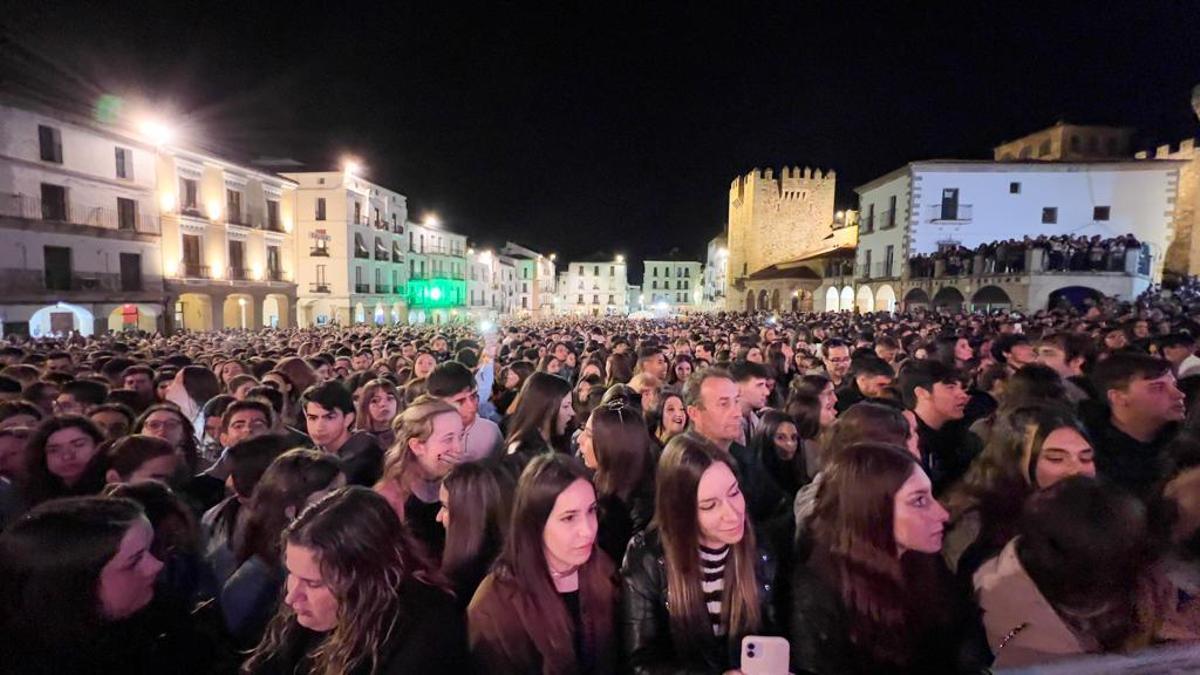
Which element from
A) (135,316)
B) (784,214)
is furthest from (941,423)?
(784,214)

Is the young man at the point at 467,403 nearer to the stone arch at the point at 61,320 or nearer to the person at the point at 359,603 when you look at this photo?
the person at the point at 359,603

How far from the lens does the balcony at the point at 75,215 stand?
22.7 metres

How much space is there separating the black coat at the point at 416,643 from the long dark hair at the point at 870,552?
1.38 meters

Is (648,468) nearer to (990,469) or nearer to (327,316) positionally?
(990,469)

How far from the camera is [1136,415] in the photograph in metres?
4.36

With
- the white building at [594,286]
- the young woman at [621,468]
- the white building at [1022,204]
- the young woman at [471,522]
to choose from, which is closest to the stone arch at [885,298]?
the white building at [1022,204]

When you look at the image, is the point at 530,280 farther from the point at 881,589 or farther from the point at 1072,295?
the point at 881,589

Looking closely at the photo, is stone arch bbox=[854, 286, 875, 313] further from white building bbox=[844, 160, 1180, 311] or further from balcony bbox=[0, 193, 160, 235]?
balcony bbox=[0, 193, 160, 235]

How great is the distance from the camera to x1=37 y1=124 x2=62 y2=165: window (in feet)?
76.9

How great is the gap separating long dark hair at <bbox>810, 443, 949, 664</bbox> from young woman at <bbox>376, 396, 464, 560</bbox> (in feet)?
6.35

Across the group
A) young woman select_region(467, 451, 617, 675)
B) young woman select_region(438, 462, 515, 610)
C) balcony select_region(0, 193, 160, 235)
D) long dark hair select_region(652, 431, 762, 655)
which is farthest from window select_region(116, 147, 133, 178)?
long dark hair select_region(652, 431, 762, 655)

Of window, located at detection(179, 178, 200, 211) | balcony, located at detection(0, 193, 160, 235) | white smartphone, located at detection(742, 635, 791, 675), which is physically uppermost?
window, located at detection(179, 178, 200, 211)

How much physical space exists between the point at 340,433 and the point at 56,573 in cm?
274

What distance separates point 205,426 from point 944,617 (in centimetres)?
531
